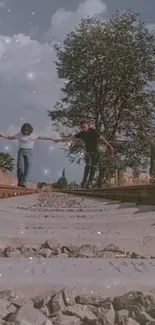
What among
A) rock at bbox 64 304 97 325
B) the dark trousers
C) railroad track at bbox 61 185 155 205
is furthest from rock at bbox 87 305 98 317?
the dark trousers

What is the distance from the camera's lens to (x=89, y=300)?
1010 mm

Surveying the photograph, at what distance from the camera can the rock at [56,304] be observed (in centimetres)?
97

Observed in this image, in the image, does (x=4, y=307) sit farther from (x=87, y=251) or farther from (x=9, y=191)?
(x=9, y=191)

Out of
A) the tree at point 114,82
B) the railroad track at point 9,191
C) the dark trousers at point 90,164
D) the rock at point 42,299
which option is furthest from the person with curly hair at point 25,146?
the tree at point 114,82

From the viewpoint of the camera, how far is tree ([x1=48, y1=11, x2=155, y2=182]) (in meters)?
16.4

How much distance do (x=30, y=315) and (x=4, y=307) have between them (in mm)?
72

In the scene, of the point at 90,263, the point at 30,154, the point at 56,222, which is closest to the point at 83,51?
the point at 30,154

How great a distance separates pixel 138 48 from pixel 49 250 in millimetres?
15965

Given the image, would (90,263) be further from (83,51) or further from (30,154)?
(83,51)

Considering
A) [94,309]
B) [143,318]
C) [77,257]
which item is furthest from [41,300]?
[77,257]

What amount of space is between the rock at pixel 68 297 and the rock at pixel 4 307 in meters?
0.12

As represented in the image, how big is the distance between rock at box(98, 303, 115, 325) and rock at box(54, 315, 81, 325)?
0.04 m

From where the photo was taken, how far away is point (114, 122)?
16938 mm

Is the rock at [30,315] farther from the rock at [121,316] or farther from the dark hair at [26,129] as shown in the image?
the dark hair at [26,129]
